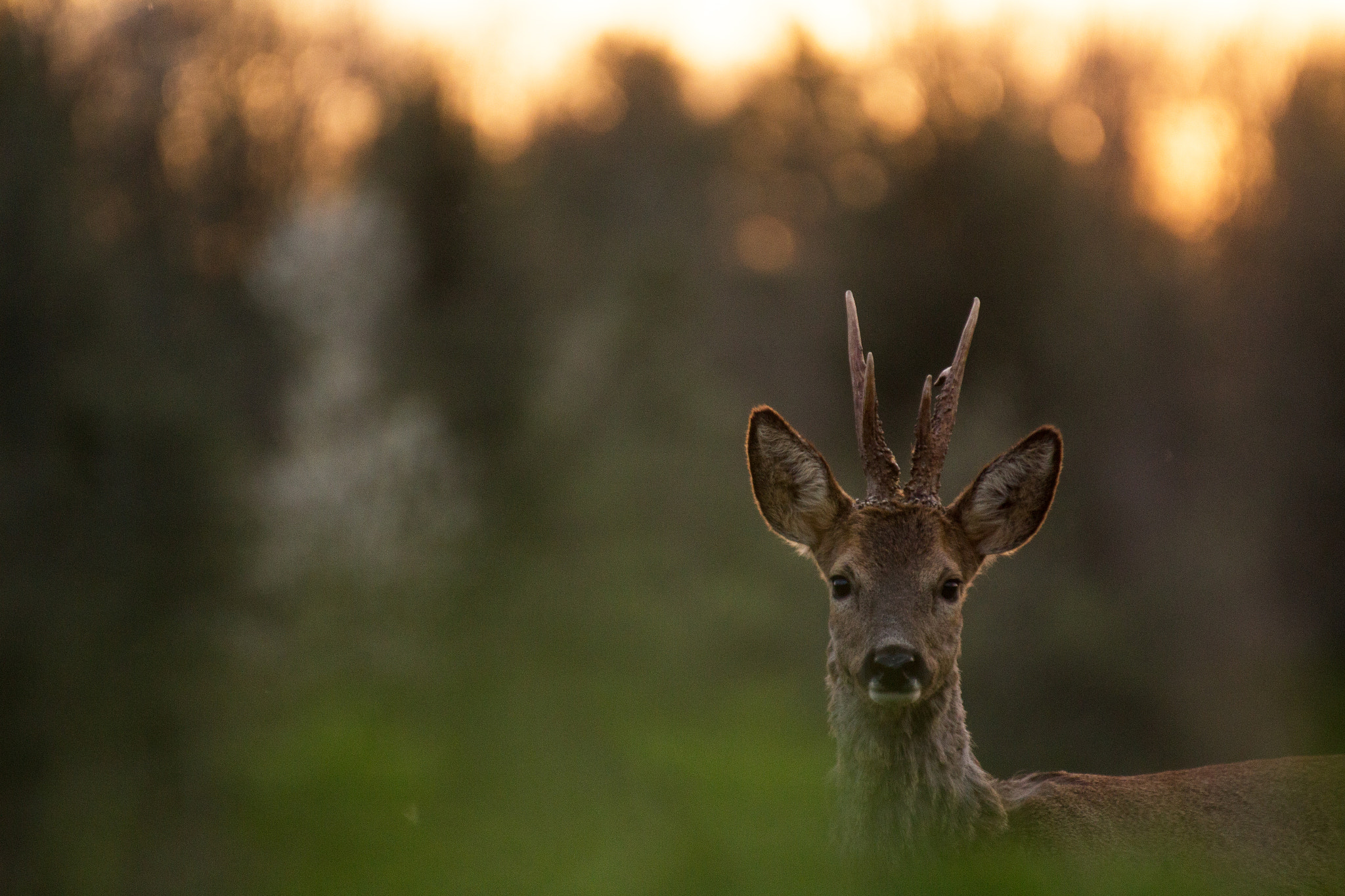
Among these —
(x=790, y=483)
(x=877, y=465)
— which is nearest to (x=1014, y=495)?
(x=877, y=465)

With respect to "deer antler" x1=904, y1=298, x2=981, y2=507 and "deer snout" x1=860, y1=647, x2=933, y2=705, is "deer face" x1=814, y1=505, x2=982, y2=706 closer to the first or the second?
"deer snout" x1=860, y1=647, x2=933, y2=705

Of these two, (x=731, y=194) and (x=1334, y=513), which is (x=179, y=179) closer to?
(x=731, y=194)

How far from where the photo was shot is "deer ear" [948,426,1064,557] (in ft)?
17.6

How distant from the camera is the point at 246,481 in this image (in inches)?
832

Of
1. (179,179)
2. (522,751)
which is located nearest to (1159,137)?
(522,751)

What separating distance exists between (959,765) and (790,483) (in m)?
1.29

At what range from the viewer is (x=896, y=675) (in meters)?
4.85

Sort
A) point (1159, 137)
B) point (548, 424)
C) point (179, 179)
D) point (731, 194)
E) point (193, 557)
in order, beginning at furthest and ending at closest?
point (731, 194), point (179, 179), point (548, 424), point (1159, 137), point (193, 557)

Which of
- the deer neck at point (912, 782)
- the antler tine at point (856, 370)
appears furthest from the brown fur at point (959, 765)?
the antler tine at point (856, 370)

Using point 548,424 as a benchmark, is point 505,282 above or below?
above

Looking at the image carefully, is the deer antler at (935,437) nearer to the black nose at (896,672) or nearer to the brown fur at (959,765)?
the brown fur at (959,765)

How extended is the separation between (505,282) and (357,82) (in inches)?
303

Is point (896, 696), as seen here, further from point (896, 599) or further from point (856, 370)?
point (856, 370)

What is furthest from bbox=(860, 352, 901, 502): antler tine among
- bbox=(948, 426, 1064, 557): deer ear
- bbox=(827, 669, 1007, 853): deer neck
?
bbox=(827, 669, 1007, 853): deer neck
